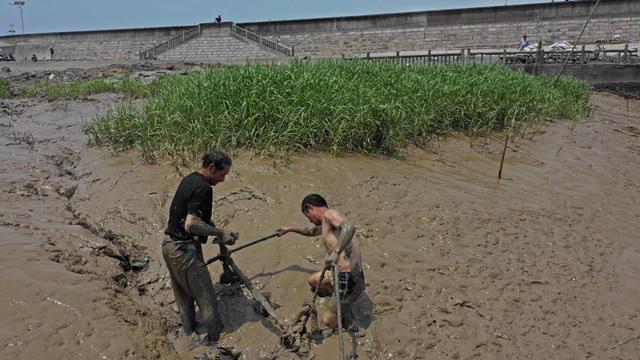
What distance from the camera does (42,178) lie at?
6.88 m

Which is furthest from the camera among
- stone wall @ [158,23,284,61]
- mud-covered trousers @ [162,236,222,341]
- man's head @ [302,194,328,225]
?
stone wall @ [158,23,284,61]

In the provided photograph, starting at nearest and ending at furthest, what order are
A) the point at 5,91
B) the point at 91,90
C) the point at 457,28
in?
1. the point at 91,90
2. the point at 5,91
3. the point at 457,28

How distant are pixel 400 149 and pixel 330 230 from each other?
4.39 metres

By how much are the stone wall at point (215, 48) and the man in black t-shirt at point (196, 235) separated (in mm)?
28285

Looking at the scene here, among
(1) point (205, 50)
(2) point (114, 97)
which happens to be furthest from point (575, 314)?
(1) point (205, 50)

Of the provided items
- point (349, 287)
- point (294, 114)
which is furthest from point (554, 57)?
point (349, 287)

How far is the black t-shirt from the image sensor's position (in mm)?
3721

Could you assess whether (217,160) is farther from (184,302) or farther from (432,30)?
(432,30)

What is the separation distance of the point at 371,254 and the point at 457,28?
89.0ft

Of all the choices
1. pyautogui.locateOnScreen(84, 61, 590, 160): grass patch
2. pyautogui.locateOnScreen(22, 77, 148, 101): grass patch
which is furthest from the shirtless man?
pyautogui.locateOnScreen(22, 77, 148, 101): grass patch

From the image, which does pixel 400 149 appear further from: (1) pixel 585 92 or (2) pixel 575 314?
(1) pixel 585 92

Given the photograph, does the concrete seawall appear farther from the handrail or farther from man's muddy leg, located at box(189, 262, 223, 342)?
man's muddy leg, located at box(189, 262, 223, 342)

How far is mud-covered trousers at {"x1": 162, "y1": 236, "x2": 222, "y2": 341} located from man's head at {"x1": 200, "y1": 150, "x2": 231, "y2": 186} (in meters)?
0.52

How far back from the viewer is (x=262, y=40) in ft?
102
